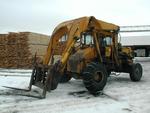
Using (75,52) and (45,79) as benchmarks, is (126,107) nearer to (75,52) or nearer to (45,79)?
(45,79)

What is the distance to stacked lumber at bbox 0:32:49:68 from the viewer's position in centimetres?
2409

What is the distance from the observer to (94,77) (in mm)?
11852

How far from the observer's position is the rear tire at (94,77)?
461 inches

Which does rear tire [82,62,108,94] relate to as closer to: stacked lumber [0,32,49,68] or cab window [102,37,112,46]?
cab window [102,37,112,46]

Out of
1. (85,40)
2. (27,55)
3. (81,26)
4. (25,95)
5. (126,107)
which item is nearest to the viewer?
(126,107)

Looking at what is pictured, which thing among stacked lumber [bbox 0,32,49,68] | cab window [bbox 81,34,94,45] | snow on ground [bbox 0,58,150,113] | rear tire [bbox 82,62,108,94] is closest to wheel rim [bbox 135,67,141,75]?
snow on ground [bbox 0,58,150,113]

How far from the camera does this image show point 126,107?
9.34 metres

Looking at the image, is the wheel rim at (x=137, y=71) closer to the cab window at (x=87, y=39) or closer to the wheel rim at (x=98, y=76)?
the cab window at (x=87, y=39)

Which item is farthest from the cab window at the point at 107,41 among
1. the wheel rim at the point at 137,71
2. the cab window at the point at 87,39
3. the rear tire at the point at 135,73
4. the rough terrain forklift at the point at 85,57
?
the wheel rim at the point at 137,71

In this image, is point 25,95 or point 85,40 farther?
point 85,40

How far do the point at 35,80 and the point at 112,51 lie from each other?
13.5 ft

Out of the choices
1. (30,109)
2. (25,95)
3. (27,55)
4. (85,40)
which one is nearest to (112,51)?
(85,40)

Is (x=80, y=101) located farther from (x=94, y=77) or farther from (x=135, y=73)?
(x=135, y=73)

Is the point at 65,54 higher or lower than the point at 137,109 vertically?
higher
